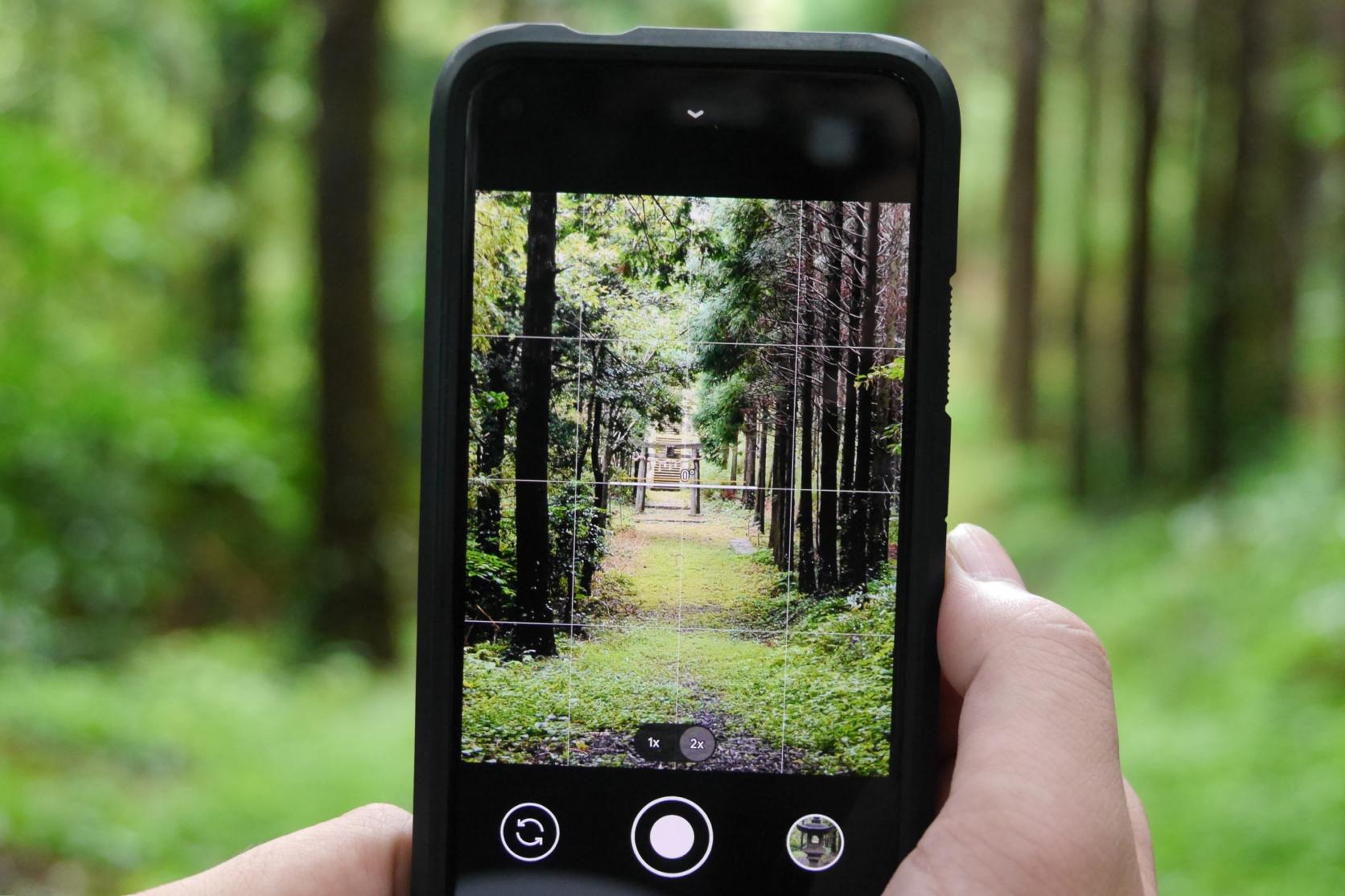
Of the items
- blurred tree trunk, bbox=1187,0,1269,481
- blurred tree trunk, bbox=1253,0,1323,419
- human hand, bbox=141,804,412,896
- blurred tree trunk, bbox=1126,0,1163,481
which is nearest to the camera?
human hand, bbox=141,804,412,896

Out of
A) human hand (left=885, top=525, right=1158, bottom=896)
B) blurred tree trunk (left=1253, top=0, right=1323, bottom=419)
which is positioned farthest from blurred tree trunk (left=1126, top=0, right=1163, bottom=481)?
human hand (left=885, top=525, right=1158, bottom=896)

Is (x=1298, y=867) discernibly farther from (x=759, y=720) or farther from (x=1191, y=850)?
(x=759, y=720)

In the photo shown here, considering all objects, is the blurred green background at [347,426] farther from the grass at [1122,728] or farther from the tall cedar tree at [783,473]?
the tall cedar tree at [783,473]

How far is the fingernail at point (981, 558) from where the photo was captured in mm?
1313

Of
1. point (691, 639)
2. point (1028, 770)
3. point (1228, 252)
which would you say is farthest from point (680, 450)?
point (1228, 252)

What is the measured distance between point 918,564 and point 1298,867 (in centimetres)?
298

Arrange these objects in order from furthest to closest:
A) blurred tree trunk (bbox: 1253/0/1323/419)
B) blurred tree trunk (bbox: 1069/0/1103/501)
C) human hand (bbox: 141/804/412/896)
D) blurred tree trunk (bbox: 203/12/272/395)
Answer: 1. blurred tree trunk (bbox: 1069/0/1103/501)
2. blurred tree trunk (bbox: 203/12/272/395)
3. blurred tree trunk (bbox: 1253/0/1323/419)
4. human hand (bbox: 141/804/412/896)

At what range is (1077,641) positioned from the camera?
1.19 meters

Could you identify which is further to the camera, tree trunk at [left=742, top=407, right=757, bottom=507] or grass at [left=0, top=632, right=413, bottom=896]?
grass at [left=0, top=632, right=413, bottom=896]

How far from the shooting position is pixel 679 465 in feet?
4.24

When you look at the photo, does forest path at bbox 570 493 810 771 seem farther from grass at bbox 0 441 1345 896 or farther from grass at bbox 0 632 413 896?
grass at bbox 0 632 413 896

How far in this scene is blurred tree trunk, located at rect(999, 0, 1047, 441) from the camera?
9.64 meters

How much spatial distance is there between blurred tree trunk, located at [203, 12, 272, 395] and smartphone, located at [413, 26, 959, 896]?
643 centimetres

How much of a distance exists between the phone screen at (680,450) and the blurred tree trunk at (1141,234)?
25.1 ft
